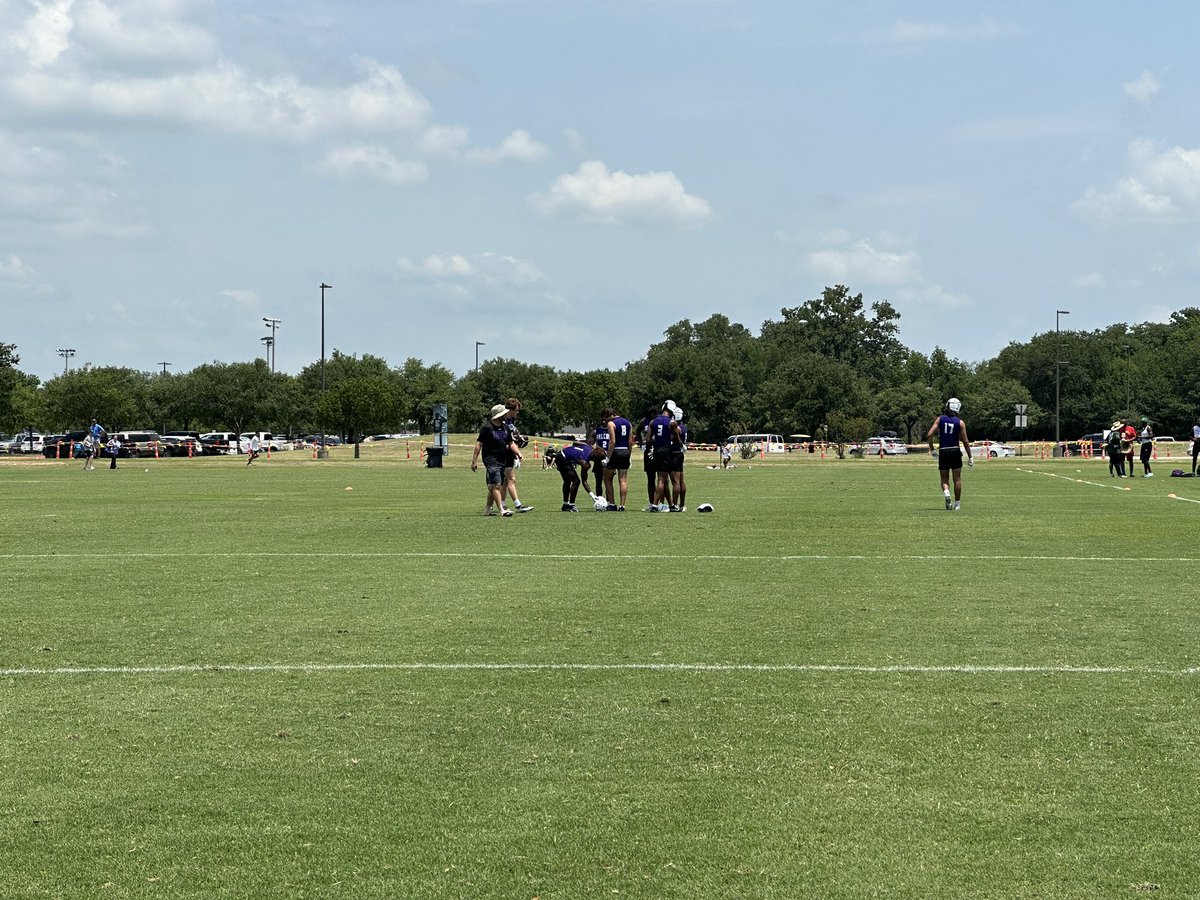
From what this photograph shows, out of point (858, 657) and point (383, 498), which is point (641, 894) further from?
point (383, 498)

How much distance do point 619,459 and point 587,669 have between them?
1653 centimetres

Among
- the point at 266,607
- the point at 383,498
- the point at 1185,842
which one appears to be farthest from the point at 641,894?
the point at 383,498

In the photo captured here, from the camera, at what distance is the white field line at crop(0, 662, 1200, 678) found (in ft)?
29.5

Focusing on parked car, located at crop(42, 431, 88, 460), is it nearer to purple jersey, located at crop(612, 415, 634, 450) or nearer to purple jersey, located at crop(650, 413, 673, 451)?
purple jersey, located at crop(612, 415, 634, 450)

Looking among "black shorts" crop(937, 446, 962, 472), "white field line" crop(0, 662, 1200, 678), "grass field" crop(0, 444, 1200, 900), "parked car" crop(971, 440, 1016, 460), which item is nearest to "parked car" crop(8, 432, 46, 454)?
"parked car" crop(971, 440, 1016, 460)

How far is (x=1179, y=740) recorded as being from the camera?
7.10 m

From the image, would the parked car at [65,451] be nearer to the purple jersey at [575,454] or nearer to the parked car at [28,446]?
the parked car at [28,446]

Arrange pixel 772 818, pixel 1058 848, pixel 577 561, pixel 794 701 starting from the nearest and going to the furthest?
pixel 1058 848 → pixel 772 818 → pixel 794 701 → pixel 577 561

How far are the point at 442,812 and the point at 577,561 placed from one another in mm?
10396

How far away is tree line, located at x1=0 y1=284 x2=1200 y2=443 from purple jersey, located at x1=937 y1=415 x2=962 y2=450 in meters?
81.0

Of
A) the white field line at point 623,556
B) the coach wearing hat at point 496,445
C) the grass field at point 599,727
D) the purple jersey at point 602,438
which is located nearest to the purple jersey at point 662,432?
the purple jersey at point 602,438

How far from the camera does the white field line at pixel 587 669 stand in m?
8.98

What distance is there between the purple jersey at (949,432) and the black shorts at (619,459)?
549 cm

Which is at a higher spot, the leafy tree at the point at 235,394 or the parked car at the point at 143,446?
the leafy tree at the point at 235,394
